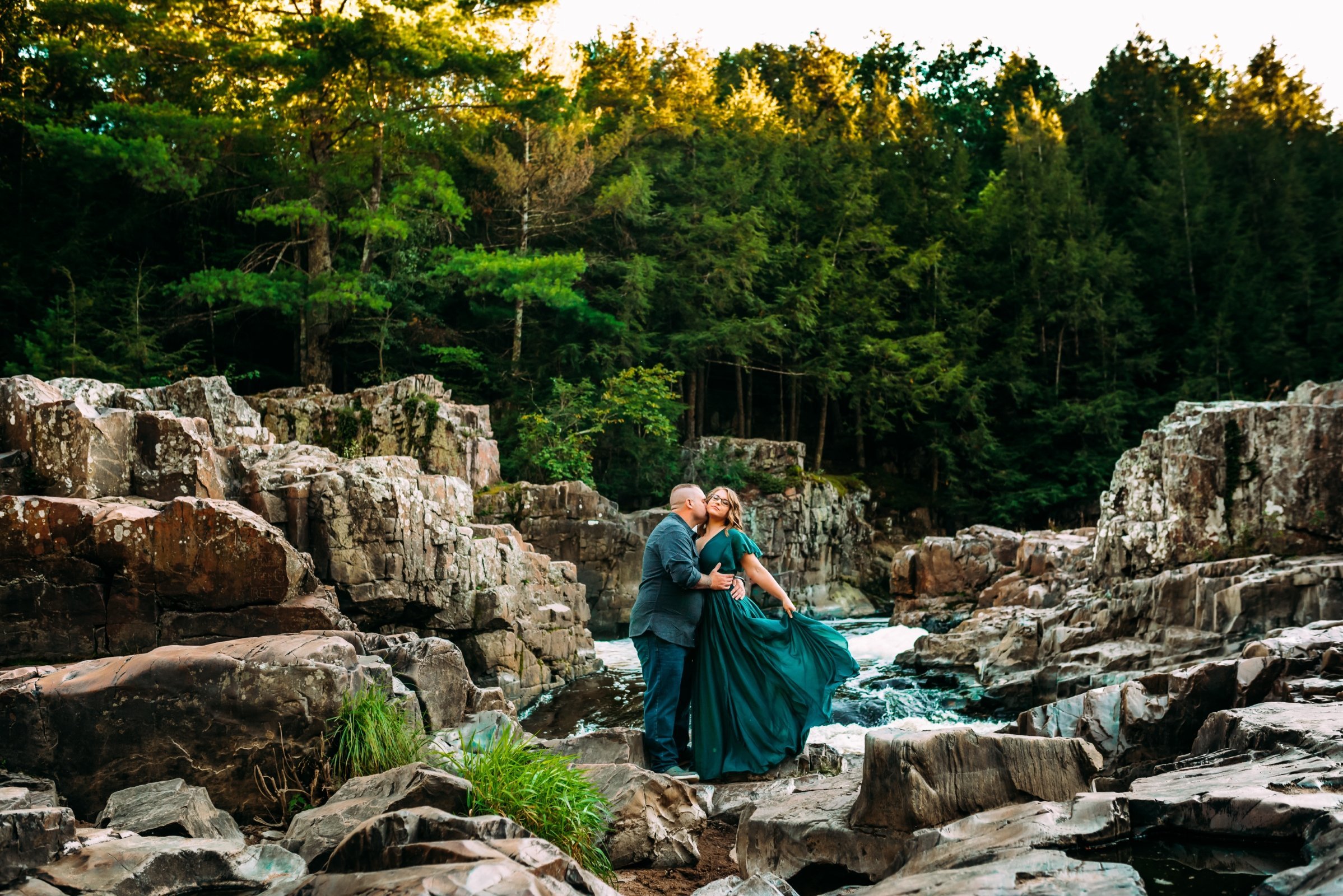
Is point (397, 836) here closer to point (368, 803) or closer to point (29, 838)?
point (368, 803)

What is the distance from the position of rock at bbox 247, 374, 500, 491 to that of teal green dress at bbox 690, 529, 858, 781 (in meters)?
13.6

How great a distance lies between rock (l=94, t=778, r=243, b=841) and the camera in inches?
181

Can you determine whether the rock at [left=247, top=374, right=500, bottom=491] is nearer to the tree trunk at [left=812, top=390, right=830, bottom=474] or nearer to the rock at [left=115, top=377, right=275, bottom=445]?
the rock at [left=115, top=377, right=275, bottom=445]

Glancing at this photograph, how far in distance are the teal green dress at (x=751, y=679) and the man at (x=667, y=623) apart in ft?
0.40

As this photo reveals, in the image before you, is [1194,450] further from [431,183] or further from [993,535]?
[431,183]

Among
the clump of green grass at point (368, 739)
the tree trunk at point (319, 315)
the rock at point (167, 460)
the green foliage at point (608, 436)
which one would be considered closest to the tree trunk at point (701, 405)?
the green foliage at point (608, 436)

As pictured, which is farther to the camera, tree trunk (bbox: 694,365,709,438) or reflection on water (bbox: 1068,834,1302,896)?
tree trunk (bbox: 694,365,709,438)

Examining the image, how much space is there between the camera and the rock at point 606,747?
6.13m

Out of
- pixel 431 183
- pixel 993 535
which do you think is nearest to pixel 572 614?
pixel 993 535

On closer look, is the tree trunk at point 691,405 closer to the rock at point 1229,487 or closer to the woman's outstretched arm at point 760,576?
the rock at point 1229,487

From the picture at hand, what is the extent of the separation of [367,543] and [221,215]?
18874 millimetres

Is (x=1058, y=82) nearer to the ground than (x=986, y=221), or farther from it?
farther from it

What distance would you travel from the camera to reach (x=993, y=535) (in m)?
21.9

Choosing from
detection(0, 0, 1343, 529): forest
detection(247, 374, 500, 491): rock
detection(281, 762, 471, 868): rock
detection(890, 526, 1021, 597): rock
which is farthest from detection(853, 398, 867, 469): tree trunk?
detection(281, 762, 471, 868): rock
